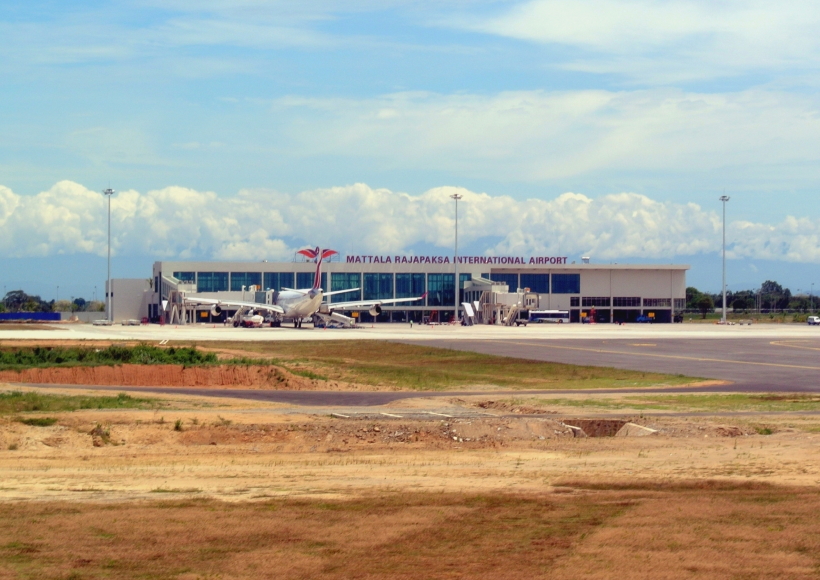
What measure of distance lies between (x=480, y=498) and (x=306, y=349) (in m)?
60.4

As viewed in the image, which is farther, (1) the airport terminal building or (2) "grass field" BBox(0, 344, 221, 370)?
(1) the airport terminal building

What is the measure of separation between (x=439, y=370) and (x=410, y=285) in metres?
125

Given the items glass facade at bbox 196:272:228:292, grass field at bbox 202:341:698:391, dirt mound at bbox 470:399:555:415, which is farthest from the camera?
glass facade at bbox 196:272:228:292

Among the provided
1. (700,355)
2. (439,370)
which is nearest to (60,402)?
(439,370)

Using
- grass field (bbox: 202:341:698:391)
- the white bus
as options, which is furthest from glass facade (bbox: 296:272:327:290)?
grass field (bbox: 202:341:698:391)

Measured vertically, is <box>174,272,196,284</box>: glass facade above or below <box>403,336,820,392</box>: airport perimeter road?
above

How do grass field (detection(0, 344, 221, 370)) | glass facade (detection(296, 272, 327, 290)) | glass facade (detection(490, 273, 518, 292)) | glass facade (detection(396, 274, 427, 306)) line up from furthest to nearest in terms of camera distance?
glass facade (detection(490, 273, 518, 292)) < glass facade (detection(396, 274, 427, 306)) < glass facade (detection(296, 272, 327, 290)) < grass field (detection(0, 344, 221, 370))

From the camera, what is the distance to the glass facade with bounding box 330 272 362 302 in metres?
174

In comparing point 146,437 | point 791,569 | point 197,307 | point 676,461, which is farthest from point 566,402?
point 197,307

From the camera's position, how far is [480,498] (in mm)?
15641

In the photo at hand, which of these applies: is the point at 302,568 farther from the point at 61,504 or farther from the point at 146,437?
the point at 146,437

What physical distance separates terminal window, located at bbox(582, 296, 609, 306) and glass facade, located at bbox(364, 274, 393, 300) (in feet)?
128

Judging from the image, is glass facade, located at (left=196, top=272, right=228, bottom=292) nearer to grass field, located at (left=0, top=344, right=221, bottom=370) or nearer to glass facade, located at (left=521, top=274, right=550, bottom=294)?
glass facade, located at (left=521, top=274, right=550, bottom=294)

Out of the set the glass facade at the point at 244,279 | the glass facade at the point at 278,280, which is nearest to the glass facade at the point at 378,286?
the glass facade at the point at 278,280
